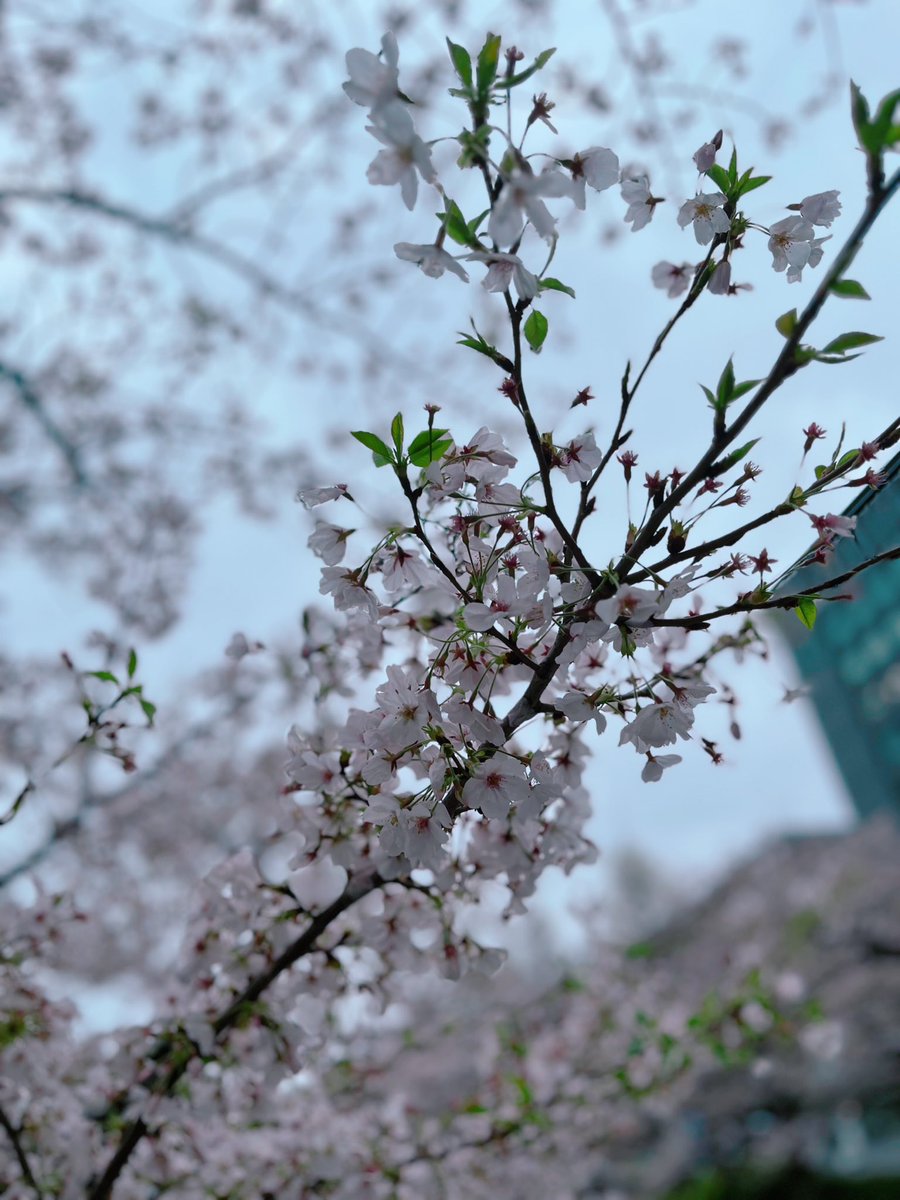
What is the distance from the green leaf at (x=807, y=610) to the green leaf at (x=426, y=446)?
52 cm

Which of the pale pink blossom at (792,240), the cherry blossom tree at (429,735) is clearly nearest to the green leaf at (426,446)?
the cherry blossom tree at (429,735)

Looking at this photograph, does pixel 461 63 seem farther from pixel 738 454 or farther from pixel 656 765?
pixel 656 765

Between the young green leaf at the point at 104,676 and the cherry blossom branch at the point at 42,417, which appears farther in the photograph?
the cherry blossom branch at the point at 42,417

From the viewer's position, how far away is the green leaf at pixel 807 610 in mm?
1082

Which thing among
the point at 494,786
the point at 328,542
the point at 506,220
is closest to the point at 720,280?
the point at 506,220

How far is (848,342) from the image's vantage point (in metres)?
0.85

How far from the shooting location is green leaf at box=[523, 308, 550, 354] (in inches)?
42.6

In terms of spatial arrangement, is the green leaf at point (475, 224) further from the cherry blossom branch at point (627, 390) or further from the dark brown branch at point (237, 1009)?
the dark brown branch at point (237, 1009)

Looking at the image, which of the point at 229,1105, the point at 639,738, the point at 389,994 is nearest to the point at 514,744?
the point at 639,738

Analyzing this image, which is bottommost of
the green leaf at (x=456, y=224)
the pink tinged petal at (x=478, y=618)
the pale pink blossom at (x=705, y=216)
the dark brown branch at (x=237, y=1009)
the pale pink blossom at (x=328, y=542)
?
the dark brown branch at (x=237, y=1009)

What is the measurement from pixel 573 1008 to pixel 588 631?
405 centimetres

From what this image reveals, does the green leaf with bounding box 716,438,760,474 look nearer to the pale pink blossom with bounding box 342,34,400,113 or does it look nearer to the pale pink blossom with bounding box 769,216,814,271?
the pale pink blossom with bounding box 769,216,814,271

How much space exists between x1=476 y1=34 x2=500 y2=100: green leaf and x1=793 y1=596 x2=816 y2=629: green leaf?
2.40 feet

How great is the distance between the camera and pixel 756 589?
1072mm
